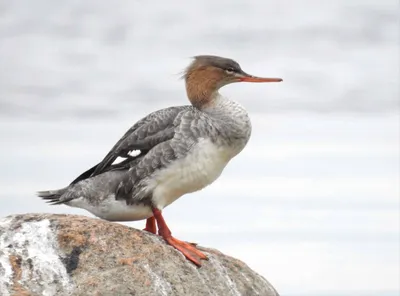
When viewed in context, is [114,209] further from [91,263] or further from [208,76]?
[208,76]

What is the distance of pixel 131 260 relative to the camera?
909 cm

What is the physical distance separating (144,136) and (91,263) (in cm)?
180

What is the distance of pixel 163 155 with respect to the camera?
9.74 meters

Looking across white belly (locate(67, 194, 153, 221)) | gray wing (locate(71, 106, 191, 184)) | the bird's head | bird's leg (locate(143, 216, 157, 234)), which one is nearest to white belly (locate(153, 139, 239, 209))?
white belly (locate(67, 194, 153, 221))

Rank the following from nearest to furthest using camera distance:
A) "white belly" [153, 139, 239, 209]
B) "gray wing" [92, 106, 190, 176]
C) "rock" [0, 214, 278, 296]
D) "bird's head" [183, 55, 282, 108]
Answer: "rock" [0, 214, 278, 296] < "white belly" [153, 139, 239, 209] < "gray wing" [92, 106, 190, 176] < "bird's head" [183, 55, 282, 108]

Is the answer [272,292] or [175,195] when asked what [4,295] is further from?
[272,292]

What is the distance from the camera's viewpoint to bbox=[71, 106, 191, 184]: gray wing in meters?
9.98

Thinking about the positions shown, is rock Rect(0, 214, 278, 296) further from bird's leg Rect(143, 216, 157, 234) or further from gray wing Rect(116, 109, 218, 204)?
bird's leg Rect(143, 216, 157, 234)

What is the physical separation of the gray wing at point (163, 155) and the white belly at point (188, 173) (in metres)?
0.08

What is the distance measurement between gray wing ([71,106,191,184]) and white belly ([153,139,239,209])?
15.4 inches

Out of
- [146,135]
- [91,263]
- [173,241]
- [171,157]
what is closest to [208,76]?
[146,135]

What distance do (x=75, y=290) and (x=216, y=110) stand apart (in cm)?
282

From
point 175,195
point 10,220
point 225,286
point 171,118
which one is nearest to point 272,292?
point 225,286

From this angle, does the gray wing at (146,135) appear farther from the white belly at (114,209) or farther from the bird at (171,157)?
the white belly at (114,209)
